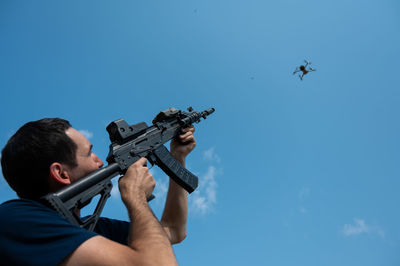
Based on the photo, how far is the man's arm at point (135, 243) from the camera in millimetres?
1932

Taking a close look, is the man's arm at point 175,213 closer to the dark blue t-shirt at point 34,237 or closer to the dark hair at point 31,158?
the dark hair at point 31,158

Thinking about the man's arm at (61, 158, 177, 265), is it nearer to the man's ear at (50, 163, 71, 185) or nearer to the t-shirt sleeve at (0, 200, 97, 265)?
the t-shirt sleeve at (0, 200, 97, 265)

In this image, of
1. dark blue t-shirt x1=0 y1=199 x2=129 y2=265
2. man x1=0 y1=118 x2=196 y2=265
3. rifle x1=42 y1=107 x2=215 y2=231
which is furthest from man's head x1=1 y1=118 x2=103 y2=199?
dark blue t-shirt x1=0 y1=199 x2=129 y2=265

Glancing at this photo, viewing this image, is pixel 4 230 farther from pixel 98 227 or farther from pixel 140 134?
pixel 140 134

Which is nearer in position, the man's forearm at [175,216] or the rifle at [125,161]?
the rifle at [125,161]

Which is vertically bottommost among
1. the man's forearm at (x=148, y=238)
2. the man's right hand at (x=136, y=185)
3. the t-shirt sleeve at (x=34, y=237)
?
the t-shirt sleeve at (x=34, y=237)

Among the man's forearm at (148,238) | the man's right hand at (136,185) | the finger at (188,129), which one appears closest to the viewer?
the man's forearm at (148,238)

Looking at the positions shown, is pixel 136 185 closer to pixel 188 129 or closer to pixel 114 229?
pixel 114 229

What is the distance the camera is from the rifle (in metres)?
2.65

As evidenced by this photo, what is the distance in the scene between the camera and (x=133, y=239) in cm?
238

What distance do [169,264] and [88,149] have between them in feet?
5.39

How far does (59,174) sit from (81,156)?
0.34 m

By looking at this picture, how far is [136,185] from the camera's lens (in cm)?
305

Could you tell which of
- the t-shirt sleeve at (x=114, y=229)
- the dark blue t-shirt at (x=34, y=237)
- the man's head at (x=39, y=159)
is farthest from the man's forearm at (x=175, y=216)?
the dark blue t-shirt at (x=34, y=237)
